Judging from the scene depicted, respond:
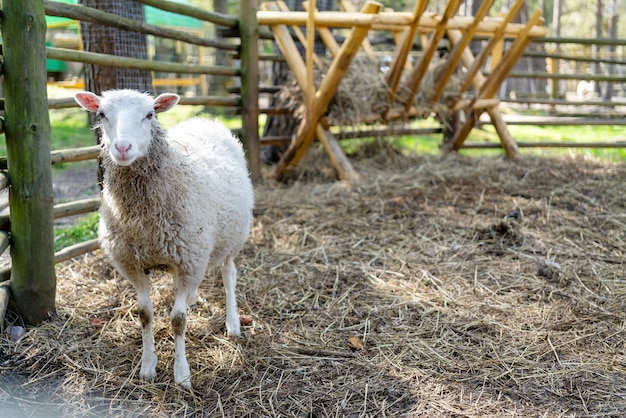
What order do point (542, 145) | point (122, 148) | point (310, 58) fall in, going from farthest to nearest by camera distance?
point (542, 145) → point (310, 58) → point (122, 148)

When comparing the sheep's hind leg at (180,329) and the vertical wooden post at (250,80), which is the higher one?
the vertical wooden post at (250,80)

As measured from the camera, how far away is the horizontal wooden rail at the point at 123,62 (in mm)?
3713

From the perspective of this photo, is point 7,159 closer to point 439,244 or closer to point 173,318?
point 173,318

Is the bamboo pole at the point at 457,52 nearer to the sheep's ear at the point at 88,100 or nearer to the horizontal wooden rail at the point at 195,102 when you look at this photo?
the horizontal wooden rail at the point at 195,102

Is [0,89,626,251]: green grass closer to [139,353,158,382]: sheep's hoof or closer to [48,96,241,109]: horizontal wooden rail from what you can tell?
[48,96,241,109]: horizontal wooden rail

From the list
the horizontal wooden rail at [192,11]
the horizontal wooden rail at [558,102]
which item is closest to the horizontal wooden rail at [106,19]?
the horizontal wooden rail at [192,11]

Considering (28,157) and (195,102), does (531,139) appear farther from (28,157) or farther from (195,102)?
(28,157)

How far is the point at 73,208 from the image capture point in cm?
390

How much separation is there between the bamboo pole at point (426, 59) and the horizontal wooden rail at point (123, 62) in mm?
1845

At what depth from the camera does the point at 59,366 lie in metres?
3.03

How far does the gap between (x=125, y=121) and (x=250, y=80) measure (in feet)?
11.7

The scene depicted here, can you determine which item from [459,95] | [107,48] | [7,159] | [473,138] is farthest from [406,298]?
[473,138]

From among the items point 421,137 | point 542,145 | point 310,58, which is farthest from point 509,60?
point 421,137

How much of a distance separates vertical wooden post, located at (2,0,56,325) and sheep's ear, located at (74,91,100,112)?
0.41 m
